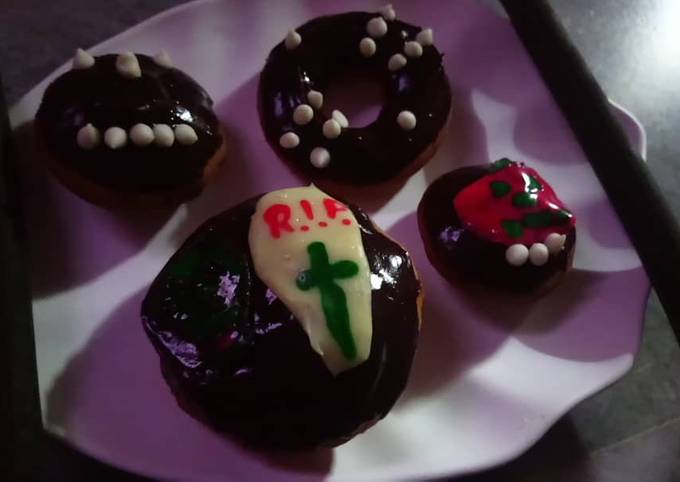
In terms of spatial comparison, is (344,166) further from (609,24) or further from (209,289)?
(609,24)

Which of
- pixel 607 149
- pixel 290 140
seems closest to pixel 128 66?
pixel 290 140

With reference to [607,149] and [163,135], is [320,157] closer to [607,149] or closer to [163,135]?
[163,135]

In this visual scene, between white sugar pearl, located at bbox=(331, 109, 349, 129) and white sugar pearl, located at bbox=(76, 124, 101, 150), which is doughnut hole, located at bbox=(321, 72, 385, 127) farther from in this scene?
white sugar pearl, located at bbox=(76, 124, 101, 150)

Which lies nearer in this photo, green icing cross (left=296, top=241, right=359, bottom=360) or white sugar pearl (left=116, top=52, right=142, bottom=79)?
green icing cross (left=296, top=241, right=359, bottom=360)

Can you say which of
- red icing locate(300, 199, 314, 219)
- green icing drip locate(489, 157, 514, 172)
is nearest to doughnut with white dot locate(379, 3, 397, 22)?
green icing drip locate(489, 157, 514, 172)

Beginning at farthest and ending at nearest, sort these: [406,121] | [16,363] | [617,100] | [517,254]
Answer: [617,100], [406,121], [517,254], [16,363]

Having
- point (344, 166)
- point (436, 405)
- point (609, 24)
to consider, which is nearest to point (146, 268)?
point (344, 166)

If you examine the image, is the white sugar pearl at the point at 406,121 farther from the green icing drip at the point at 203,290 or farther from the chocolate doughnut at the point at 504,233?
the green icing drip at the point at 203,290
